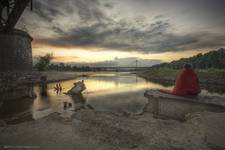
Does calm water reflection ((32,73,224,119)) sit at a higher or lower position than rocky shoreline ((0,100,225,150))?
lower

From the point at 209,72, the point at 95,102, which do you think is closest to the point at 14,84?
the point at 95,102

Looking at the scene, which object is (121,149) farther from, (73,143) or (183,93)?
(183,93)

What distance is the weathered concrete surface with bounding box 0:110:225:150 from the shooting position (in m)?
4.10

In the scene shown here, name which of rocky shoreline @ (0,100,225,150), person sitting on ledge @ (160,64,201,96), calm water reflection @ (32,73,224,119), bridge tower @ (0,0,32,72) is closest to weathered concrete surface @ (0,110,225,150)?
rocky shoreline @ (0,100,225,150)

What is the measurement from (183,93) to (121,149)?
17.0 feet

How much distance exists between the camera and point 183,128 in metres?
5.30

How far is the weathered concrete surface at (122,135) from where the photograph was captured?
4.10m

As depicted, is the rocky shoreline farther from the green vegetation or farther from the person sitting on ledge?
the green vegetation

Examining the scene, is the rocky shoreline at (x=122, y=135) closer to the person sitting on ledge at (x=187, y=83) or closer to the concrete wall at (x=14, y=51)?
the person sitting on ledge at (x=187, y=83)

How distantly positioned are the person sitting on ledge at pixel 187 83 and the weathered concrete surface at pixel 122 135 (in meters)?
1.49

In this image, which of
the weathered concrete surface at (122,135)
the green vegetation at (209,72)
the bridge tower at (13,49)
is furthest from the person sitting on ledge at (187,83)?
the green vegetation at (209,72)

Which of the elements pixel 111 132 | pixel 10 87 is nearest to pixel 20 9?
pixel 10 87

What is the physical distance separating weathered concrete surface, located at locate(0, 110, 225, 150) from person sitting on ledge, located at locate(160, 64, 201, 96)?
1.49m

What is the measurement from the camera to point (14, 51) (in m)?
18.8
